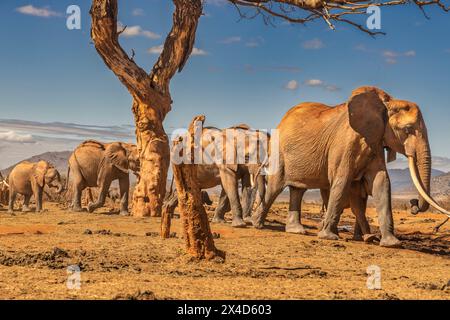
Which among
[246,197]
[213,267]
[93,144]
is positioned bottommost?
[213,267]

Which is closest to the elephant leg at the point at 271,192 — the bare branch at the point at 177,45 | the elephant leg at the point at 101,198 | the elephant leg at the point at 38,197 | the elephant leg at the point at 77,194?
the bare branch at the point at 177,45

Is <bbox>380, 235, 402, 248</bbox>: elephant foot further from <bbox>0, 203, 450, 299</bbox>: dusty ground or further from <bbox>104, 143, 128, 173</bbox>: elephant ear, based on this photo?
<bbox>104, 143, 128, 173</bbox>: elephant ear

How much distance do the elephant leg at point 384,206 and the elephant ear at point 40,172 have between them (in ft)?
51.2

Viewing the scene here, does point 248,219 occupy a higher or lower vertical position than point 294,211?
lower

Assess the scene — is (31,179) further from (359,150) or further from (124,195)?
(359,150)

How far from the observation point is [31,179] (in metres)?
26.1

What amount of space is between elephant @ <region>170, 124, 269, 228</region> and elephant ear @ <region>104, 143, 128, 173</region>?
6251 millimetres

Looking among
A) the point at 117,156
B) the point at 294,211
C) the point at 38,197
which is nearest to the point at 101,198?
the point at 117,156

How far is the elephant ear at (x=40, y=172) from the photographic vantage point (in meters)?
25.9

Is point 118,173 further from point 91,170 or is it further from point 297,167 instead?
point 297,167

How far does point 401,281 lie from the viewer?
9156 mm

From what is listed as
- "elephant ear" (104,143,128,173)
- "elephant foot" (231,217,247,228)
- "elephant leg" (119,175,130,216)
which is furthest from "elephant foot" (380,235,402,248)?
"elephant ear" (104,143,128,173)

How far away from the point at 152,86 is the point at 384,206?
8246 millimetres
